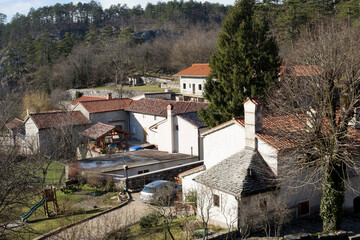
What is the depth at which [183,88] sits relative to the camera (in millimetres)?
53500

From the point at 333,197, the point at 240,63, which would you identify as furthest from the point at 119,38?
the point at 333,197

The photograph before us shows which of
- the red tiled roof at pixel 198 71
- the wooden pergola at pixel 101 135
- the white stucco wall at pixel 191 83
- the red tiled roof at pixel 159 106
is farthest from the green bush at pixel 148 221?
the red tiled roof at pixel 198 71

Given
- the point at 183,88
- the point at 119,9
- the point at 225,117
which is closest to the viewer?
the point at 225,117

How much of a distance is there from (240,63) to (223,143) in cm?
762

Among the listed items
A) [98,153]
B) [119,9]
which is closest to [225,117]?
[98,153]

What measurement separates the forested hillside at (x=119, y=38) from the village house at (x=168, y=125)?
6.33 m

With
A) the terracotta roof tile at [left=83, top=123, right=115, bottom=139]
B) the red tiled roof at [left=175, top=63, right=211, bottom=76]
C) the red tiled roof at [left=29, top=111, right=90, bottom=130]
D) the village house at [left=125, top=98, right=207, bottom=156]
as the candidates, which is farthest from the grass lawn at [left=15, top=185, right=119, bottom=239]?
the red tiled roof at [left=175, top=63, right=211, bottom=76]

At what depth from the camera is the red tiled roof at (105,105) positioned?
36594 millimetres

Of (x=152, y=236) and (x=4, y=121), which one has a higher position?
(x=4, y=121)

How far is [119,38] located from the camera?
85.0 m

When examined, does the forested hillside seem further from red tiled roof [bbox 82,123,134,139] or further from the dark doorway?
the dark doorway

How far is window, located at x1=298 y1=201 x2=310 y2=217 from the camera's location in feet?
50.2

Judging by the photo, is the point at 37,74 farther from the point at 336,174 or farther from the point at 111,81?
the point at 336,174

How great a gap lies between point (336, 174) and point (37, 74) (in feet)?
233
